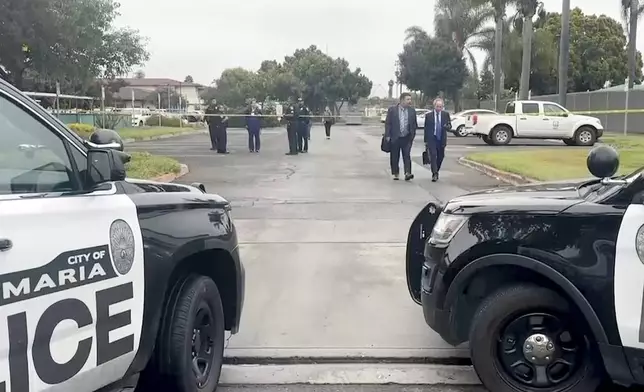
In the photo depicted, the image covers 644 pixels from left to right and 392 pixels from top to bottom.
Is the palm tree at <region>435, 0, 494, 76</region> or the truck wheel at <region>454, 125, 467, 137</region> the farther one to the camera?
the palm tree at <region>435, 0, 494, 76</region>

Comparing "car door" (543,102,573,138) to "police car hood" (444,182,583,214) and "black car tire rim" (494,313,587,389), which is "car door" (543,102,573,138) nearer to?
"police car hood" (444,182,583,214)

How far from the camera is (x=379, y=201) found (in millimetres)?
12492

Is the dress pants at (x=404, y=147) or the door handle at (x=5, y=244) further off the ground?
the door handle at (x=5, y=244)

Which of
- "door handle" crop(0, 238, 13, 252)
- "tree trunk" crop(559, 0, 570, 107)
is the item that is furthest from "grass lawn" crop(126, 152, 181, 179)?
"tree trunk" crop(559, 0, 570, 107)

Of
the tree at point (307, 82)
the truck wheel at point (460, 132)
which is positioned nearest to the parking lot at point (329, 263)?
the truck wheel at point (460, 132)

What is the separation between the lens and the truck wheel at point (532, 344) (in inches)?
162

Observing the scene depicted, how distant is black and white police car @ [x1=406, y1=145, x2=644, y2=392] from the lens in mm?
3904

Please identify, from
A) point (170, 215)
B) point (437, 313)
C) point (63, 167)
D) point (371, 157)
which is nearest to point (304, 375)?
point (437, 313)

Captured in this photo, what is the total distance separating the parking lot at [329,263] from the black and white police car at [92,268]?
1.11 metres

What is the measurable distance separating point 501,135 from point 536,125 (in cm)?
135

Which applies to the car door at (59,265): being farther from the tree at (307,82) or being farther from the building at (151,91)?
Result: the building at (151,91)

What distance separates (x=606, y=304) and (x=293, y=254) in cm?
475


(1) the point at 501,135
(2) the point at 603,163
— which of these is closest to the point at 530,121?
(1) the point at 501,135

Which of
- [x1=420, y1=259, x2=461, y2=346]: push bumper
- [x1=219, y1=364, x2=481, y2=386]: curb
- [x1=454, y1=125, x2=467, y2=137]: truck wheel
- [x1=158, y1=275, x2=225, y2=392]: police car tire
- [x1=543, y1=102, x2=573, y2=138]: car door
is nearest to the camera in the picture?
[x1=158, y1=275, x2=225, y2=392]: police car tire
